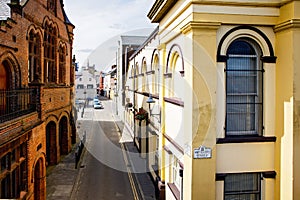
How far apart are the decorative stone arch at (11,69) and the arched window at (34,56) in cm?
169

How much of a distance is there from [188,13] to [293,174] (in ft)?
14.6

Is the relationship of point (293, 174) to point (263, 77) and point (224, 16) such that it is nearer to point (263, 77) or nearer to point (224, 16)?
point (263, 77)

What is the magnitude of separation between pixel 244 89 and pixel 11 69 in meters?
9.00

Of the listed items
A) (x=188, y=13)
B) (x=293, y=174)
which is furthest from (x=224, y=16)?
(x=293, y=174)

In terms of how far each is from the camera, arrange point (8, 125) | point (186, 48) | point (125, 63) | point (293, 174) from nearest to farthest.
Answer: point (293, 174) → point (186, 48) → point (8, 125) → point (125, 63)

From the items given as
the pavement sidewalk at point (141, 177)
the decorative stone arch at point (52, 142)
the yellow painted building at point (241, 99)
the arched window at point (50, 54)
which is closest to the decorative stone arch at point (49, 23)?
the arched window at point (50, 54)

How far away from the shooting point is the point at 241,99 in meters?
7.52

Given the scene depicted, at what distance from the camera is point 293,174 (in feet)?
22.3

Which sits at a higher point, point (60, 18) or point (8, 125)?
point (60, 18)

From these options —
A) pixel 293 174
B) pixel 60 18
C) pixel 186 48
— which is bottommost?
pixel 293 174

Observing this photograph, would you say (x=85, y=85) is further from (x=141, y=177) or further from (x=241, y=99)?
(x=241, y=99)

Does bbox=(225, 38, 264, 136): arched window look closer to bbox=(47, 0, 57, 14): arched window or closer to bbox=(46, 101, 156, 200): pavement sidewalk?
bbox=(46, 101, 156, 200): pavement sidewalk

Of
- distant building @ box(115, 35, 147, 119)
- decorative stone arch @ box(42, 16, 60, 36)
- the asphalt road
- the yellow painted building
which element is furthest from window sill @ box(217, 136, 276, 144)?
distant building @ box(115, 35, 147, 119)

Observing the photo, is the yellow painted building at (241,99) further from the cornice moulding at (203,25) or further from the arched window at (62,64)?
the arched window at (62,64)
